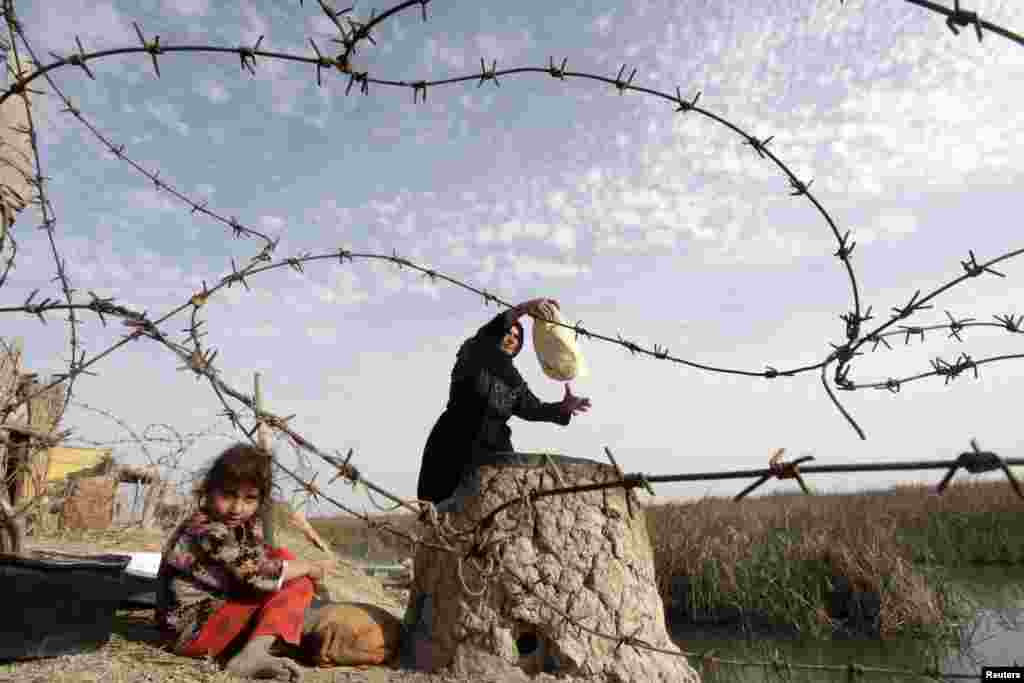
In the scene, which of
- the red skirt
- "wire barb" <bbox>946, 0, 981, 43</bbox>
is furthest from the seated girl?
"wire barb" <bbox>946, 0, 981, 43</bbox>

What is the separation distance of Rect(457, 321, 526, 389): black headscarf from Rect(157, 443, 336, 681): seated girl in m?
1.46

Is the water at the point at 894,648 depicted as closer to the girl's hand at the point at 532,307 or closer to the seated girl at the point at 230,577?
the girl's hand at the point at 532,307

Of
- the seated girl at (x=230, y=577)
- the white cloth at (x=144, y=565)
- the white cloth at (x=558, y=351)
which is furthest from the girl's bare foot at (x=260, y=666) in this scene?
the white cloth at (x=558, y=351)

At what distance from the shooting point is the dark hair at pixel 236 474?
3.85 meters

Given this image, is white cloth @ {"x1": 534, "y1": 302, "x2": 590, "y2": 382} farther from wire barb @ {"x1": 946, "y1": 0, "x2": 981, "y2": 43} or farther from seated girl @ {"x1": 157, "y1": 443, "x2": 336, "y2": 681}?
wire barb @ {"x1": 946, "y1": 0, "x2": 981, "y2": 43}

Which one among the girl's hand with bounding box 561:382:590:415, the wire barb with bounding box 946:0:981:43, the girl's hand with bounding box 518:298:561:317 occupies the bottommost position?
the girl's hand with bounding box 561:382:590:415

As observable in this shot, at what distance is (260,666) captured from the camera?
11.8 feet

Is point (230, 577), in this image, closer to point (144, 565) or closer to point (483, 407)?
point (483, 407)

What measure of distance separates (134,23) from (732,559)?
995cm

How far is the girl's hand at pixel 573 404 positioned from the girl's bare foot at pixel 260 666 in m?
2.14

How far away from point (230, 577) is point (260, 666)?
1.62ft

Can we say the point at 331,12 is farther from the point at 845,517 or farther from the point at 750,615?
the point at 845,517

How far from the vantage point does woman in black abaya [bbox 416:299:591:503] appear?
454cm

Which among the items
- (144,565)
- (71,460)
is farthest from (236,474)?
(71,460)
